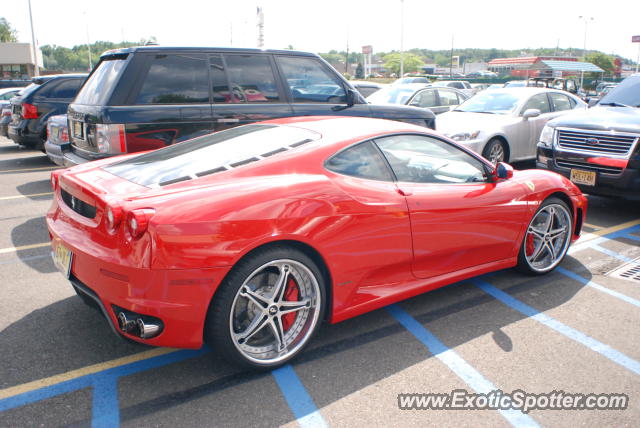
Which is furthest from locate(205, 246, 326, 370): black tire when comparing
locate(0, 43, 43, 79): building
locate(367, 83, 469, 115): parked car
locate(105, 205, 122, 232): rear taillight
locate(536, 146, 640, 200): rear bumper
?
locate(0, 43, 43, 79): building

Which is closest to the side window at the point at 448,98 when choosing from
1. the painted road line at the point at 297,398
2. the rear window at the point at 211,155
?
the rear window at the point at 211,155

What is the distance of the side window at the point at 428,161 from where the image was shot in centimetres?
358

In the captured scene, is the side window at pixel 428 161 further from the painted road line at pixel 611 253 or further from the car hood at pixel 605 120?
the car hood at pixel 605 120

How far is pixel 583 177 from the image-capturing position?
6.59 metres

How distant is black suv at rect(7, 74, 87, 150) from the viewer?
33.9 ft

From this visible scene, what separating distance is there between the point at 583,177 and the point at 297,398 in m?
5.33

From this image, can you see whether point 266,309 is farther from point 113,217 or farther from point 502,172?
point 502,172

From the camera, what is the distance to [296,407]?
2670 millimetres

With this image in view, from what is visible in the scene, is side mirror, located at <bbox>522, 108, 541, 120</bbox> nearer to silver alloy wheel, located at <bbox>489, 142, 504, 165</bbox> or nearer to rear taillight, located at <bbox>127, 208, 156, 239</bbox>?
silver alloy wheel, located at <bbox>489, 142, 504, 165</bbox>

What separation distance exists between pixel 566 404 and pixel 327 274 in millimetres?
1437

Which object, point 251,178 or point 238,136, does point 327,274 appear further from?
point 238,136

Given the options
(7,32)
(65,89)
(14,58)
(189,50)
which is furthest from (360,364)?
(7,32)

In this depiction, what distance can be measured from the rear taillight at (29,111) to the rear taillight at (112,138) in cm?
635

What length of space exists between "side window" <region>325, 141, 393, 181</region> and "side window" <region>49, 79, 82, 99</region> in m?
9.21
